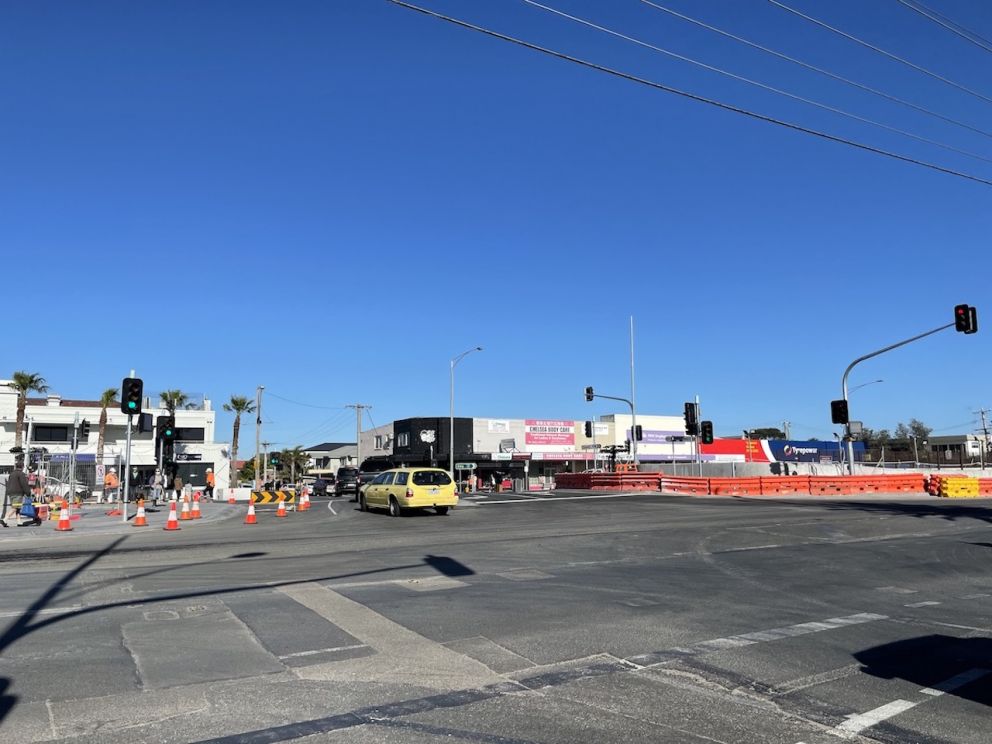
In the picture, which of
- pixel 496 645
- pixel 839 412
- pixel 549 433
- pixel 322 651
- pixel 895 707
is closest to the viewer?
pixel 895 707

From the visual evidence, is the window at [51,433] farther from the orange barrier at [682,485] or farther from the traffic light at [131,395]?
the orange barrier at [682,485]

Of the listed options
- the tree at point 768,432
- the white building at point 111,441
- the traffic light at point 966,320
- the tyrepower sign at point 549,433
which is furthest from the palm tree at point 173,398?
the tree at point 768,432

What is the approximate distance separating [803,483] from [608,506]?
17.7m

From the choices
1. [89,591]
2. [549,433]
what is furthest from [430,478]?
[549,433]

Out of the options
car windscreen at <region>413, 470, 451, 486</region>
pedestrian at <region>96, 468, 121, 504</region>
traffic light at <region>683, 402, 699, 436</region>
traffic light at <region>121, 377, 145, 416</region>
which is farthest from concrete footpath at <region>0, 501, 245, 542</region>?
traffic light at <region>683, 402, 699, 436</region>

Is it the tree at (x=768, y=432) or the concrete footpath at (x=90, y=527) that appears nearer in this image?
the concrete footpath at (x=90, y=527)

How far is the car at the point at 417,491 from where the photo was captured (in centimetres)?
2433

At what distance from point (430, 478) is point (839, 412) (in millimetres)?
20064

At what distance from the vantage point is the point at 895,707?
5.44 m

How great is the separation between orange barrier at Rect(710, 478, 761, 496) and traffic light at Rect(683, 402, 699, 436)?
3.32 m

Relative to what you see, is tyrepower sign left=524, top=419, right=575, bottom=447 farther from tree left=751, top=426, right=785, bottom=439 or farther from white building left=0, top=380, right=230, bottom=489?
tree left=751, top=426, right=785, bottom=439

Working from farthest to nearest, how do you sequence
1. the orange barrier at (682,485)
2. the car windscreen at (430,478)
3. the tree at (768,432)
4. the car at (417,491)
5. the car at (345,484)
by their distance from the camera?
the tree at (768,432)
the car at (345,484)
the orange barrier at (682,485)
the car windscreen at (430,478)
the car at (417,491)

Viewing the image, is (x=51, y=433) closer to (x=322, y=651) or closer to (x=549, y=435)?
(x=549, y=435)

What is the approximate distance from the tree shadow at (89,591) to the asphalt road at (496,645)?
0.05 m
